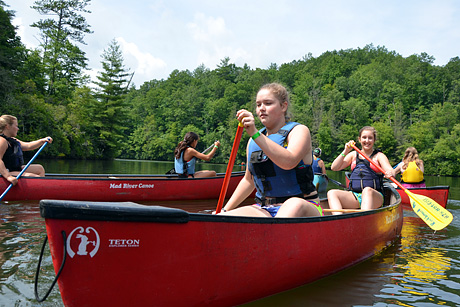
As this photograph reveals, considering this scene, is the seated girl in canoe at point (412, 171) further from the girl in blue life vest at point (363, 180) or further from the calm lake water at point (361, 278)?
the girl in blue life vest at point (363, 180)

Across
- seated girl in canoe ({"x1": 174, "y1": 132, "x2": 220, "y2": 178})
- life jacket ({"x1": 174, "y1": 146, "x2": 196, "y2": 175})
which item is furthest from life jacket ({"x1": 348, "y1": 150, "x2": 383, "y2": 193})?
life jacket ({"x1": 174, "y1": 146, "x2": 196, "y2": 175})

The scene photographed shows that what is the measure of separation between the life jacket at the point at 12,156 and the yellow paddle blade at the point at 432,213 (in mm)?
6822

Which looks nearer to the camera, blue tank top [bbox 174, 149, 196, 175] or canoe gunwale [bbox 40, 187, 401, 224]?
canoe gunwale [bbox 40, 187, 401, 224]

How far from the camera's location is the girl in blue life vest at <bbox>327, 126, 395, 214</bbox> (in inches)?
186

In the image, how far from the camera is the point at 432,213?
528 cm

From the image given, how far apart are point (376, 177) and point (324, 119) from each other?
155 ft

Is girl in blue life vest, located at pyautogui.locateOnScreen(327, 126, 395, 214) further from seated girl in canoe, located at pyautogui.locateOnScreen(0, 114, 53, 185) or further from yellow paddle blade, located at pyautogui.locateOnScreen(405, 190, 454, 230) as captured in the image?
seated girl in canoe, located at pyautogui.locateOnScreen(0, 114, 53, 185)

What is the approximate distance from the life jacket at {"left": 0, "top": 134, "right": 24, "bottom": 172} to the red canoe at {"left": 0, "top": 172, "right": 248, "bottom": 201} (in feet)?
1.06

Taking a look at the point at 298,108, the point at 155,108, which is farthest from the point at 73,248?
the point at 155,108

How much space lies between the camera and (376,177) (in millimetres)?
5074

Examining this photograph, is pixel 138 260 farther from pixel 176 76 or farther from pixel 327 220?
pixel 176 76

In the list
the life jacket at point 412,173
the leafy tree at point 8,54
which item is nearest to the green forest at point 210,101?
the leafy tree at point 8,54

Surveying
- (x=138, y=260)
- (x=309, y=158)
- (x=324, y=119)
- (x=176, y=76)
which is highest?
(x=176, y=76)

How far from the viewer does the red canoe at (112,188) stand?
22.9 ft
